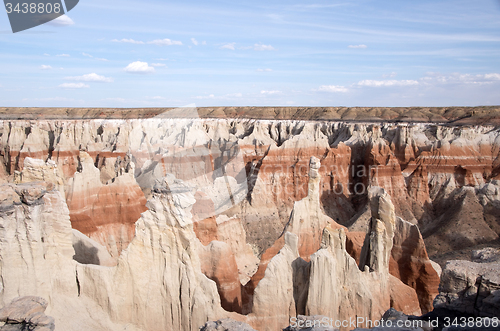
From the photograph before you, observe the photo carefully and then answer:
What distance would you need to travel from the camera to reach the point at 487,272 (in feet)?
27.0

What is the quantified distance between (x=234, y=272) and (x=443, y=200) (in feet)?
86.4

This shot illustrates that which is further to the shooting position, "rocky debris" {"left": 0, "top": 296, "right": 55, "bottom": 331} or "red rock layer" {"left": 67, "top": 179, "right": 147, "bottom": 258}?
"red rock layer" {"left": 67, "top": 179, "right": 147, "bottom": 258}

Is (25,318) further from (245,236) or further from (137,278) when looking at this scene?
(245,236)

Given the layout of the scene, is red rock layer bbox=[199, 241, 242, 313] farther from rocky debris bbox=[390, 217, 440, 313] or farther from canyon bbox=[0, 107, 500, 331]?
rocky debris bbox=[390, 217, 440, 313]

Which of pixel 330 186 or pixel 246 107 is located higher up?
pixel 246 107

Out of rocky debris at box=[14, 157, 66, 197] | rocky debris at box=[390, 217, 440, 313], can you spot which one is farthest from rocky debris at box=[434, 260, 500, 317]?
rocky debris at box=[14, 157, 66, 197]

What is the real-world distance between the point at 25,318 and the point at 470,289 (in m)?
9.03

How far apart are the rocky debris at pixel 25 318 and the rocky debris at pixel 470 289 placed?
814 centimetres

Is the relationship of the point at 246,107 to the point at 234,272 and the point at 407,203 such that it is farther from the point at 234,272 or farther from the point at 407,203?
the point at 234,272

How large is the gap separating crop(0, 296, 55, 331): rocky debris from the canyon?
170 cm

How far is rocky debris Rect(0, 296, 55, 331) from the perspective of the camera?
5.93 metres

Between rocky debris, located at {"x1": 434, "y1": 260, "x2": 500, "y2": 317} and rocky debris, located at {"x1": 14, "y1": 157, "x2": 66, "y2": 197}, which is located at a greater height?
rocky debris, located at {"x1": 14, "y1": 157, "x2": 66, "y2": 197}

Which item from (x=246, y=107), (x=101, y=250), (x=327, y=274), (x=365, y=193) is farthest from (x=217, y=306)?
(x=246, y=107)

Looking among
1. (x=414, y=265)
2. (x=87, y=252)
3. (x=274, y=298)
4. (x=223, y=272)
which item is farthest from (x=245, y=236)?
(x=87, y=252)
